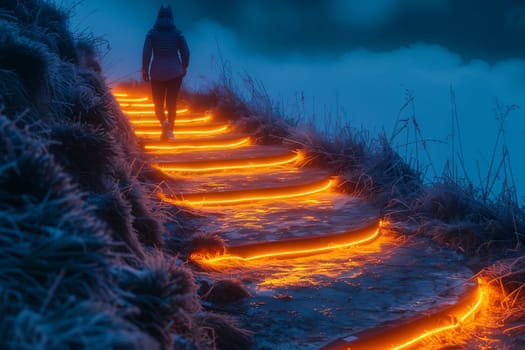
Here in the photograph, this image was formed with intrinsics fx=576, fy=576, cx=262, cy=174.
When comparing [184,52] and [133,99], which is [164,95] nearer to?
[184,52]

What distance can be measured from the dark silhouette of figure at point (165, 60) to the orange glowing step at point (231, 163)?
5.71 ft

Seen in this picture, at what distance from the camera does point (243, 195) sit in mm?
6391

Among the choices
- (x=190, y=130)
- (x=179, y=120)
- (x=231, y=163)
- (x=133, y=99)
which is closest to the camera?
(x=231, y=163)

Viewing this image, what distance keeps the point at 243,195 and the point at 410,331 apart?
10.2ft

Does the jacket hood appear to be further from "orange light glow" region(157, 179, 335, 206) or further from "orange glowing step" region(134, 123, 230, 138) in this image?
"orange light glow" region(157, 179, 335, 206)

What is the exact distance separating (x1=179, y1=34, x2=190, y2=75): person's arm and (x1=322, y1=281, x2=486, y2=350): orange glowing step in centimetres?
664

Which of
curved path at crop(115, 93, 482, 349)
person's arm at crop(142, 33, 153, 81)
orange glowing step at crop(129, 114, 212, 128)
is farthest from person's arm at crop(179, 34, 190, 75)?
curved path at crop(115, 93, 482, 349)

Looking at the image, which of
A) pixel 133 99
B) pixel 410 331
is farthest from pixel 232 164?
pixel 133 99

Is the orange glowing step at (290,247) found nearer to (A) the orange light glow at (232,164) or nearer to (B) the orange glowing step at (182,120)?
(A) the orange light glow at (232,164)

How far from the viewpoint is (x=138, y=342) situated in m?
1.56

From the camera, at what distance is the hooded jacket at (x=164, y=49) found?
30.2ft

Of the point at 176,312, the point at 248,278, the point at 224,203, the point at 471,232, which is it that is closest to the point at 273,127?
the point at 224,203

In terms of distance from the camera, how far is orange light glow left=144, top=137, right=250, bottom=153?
8.62 m

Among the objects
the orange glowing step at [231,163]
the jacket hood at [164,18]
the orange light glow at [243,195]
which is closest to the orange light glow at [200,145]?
the orange glowing step at [231,163]
